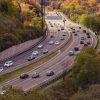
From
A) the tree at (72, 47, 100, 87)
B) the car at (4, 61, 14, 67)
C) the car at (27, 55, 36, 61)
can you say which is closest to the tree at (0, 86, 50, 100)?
the tree at (72, 47, 100, 87)

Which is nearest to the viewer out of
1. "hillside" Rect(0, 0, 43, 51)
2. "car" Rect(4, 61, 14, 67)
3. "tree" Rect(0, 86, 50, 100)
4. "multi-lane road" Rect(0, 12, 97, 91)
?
"tree" Rect(0, 86, 50, 100)

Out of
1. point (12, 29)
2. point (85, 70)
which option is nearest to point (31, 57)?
point (12, 29)

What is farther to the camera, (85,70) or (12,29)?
(12,29)

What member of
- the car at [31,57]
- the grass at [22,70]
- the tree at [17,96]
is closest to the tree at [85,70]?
the grass at [22,70]

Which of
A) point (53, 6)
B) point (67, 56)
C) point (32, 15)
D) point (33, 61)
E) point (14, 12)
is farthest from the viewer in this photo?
point (53, 6)

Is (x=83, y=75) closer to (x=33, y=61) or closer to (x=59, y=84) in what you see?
(x=59, y=84)

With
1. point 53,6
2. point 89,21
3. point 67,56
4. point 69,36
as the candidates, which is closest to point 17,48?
point 67,56

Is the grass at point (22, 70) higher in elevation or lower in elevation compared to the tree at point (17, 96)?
lower

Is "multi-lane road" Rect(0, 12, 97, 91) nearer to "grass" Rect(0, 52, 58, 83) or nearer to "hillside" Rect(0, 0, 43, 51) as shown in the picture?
"grass" Rect(0, 52, 58, 83)

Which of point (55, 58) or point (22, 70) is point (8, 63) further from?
point (55, 58)

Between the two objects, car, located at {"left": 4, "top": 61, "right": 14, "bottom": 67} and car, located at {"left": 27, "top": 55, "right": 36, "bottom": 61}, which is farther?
car, located at {"left": 27, "top": 55, "right": 36, "bottom": 61}

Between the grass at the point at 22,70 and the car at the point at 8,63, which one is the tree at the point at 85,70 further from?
the car at the point at 8,63
